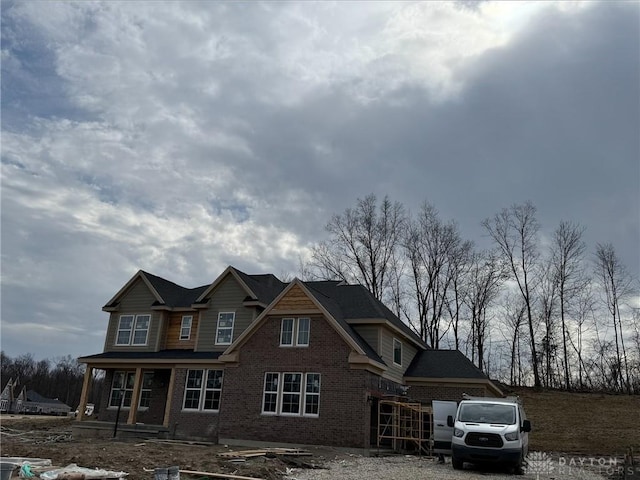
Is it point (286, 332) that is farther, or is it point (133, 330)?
point (133, 330)

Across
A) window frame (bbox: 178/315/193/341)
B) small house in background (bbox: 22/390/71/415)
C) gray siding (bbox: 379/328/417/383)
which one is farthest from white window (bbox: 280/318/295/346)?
small house in background (bbox: 22/390/71/415)

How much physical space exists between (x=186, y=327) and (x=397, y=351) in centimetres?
1125

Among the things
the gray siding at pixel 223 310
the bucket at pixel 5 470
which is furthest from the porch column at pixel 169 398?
the bucket at pixel 5 470

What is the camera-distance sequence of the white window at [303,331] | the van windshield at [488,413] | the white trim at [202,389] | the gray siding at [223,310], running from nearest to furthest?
the van windshield at [488,413]
the white window at [303,331]
the white trim at [202,389]
the gray siding at [223,310]

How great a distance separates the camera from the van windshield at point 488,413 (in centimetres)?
1592

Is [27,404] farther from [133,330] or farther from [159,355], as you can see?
[159,355]

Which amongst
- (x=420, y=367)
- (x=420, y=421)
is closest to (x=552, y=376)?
(x=420, y=367)

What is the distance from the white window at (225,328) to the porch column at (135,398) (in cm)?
421

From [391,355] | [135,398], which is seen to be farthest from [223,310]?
[391,355]

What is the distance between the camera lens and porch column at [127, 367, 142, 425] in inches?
1012

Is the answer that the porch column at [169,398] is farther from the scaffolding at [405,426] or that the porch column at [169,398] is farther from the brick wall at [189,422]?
the scaffolding at [405,426]

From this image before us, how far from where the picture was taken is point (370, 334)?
80.2ft

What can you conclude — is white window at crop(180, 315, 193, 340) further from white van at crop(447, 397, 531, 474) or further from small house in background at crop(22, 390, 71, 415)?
small house in background at crop(22, 390, 71, 415)

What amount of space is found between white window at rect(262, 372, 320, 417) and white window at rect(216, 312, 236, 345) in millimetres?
4536
